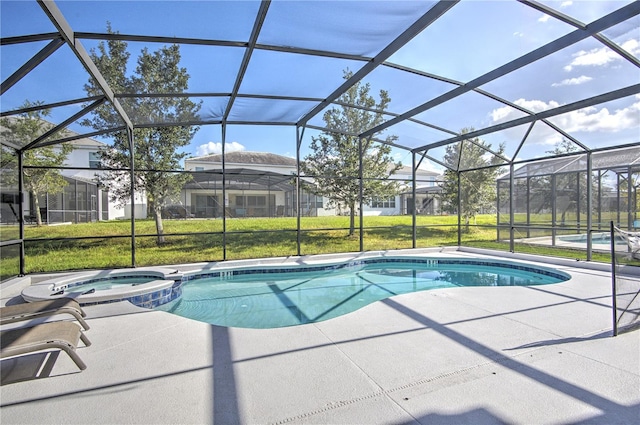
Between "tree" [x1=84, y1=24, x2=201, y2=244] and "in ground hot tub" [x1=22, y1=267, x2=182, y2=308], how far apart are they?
910 millimetres

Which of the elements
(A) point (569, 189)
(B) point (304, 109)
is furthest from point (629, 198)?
(B) point (304, 109)

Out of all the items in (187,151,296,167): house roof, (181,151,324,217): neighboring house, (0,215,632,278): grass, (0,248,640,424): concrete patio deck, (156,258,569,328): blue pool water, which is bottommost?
(156,258,569,328): blue pool water

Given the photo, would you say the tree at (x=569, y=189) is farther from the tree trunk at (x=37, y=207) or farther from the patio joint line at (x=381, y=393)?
the tree trunk at (x=37, y=207)

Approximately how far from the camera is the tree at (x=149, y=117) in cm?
467

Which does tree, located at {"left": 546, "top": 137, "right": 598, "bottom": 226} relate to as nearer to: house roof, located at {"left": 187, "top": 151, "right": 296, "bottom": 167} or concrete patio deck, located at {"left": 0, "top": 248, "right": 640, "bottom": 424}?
concrete patio deck, located at {"left": 0, "top": 248, "right": 640, "bottom": 424}

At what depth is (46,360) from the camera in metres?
2.83

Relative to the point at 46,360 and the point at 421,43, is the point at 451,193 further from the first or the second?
the point at 46,360

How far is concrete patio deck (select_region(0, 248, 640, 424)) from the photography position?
2057mm

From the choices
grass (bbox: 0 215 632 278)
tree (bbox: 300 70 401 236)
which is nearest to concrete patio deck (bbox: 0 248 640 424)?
grass (bbox: 0 215 632 278)

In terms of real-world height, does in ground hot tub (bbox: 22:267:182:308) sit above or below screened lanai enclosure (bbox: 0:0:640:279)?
below

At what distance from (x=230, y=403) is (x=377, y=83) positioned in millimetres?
5208

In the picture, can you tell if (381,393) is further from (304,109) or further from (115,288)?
(304,109)

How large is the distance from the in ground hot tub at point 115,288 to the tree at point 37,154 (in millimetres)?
2123

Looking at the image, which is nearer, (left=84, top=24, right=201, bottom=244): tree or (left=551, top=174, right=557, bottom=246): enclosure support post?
(left=84, top=24, right=201, bottom=244): tree
